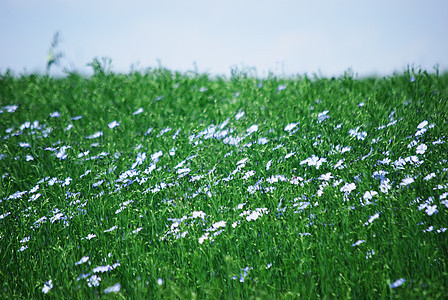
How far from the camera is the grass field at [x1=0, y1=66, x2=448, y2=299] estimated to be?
255 cm

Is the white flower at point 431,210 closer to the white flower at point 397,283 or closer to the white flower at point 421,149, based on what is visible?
the white flower at point 397,283

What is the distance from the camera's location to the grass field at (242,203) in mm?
2549

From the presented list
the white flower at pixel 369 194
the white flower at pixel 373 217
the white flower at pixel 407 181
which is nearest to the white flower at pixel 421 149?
the white flower at pixel 407 181

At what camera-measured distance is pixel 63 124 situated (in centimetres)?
579

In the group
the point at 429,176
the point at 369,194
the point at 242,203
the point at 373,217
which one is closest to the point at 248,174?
the point at 242,203

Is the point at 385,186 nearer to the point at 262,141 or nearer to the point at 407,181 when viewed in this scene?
the point at 407,181

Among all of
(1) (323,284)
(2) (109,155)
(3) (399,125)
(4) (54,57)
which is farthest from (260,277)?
(4) (54,57)

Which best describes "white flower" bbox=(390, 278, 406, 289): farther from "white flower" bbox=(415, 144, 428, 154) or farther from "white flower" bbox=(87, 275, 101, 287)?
"white flower" bbox=(87, 275, 101, 287)

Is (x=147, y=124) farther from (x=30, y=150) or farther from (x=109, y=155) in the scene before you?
(x=30, y=150)

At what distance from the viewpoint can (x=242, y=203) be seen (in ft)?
10.9

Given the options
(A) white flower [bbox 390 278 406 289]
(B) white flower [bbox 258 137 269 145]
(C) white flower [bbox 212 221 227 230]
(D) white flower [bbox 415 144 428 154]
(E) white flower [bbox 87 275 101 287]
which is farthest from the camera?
(B) white flower [bbox 258 137 269 145]

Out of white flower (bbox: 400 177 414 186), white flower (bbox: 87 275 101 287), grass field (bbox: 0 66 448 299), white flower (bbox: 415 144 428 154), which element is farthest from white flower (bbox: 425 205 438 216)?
white flower (bbox: 87 275 101 287)

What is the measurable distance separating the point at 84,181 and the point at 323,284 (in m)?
2.88

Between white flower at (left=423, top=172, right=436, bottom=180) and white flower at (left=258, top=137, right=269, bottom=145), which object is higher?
white flower at (left=258, top=137, right=269, bottom=145)
